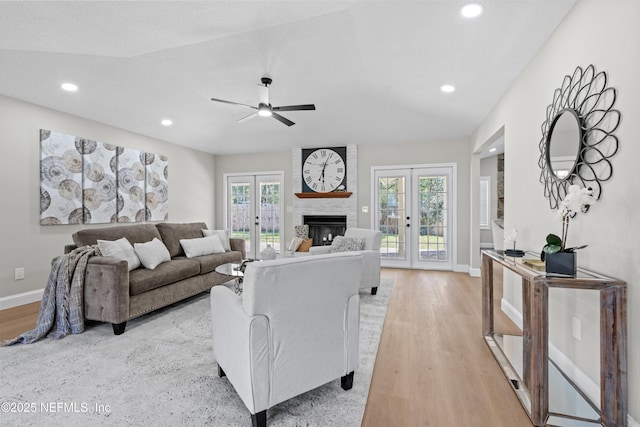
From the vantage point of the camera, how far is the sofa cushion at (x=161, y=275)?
2.98 metres

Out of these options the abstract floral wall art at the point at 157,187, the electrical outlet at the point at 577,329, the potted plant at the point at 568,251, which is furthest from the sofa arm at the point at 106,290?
the electrical outlet at the point at 577,329

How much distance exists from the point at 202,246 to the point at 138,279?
1.37m

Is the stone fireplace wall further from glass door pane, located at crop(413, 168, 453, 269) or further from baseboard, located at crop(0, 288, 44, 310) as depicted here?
baseboard, located at crop(0, 288, 44, 310)

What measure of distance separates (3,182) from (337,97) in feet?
13.7

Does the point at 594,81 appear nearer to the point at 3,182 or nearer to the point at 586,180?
the point at 586,180

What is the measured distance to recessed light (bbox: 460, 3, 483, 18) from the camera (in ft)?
7.34

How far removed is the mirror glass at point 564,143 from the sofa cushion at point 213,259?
3.84m

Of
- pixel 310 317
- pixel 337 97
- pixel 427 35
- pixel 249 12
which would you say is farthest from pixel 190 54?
pixel 310 317

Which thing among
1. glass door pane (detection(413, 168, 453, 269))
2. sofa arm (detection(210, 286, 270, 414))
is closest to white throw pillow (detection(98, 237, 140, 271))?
sofa arm (detection(210, 286, 270, 414))

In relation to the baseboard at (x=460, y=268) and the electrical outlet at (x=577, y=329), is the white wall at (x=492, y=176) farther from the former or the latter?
the electrical outlet at (x=577, y=329)

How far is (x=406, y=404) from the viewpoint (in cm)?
183

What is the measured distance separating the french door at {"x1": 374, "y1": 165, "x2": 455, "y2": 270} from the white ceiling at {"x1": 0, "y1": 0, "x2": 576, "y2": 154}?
1135 mm

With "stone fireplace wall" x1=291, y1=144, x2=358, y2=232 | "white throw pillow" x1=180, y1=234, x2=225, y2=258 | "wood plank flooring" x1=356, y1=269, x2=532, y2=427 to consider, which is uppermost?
"stone fireplace wall" x1=291, y1=144, x2=358, y2=232

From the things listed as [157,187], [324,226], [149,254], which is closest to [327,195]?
[324,226]
